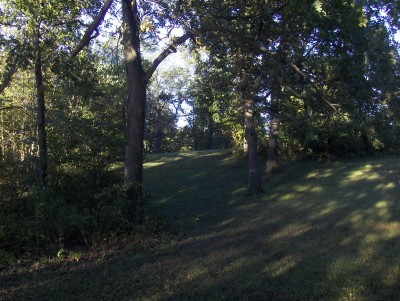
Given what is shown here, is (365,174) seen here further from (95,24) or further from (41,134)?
(41,134)

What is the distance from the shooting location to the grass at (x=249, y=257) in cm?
616

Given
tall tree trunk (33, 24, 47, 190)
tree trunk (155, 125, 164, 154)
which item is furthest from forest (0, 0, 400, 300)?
tree trunk (155, 125, 164, 154)

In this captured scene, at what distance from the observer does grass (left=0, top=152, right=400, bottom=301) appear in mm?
6160

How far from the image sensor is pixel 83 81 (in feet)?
39.5

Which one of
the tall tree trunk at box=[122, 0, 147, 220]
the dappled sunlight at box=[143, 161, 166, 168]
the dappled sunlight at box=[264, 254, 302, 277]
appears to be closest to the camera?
the dappled sunlight at box=[264, 254, 302, 277]

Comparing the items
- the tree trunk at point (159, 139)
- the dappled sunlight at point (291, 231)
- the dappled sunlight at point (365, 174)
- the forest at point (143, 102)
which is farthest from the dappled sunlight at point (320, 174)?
the tree trunk at point (159, 139)

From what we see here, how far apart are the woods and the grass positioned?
1.38 metres

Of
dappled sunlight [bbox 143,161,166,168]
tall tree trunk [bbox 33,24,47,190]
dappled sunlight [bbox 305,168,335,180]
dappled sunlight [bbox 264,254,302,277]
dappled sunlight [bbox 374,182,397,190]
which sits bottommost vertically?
dappled sunlight [bbox 374,182,397,190]

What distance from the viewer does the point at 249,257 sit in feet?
26.4

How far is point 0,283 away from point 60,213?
8.04 feet

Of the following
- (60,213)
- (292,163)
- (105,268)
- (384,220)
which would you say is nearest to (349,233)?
(384,220)

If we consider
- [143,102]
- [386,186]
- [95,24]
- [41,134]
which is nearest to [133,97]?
[143,102]

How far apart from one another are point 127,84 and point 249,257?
22.3ft

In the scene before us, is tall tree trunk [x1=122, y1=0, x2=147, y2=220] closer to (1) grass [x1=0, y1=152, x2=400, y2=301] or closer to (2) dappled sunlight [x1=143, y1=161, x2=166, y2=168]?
(1) grass [x1=0, y1=152, x2=400, y2=301]
